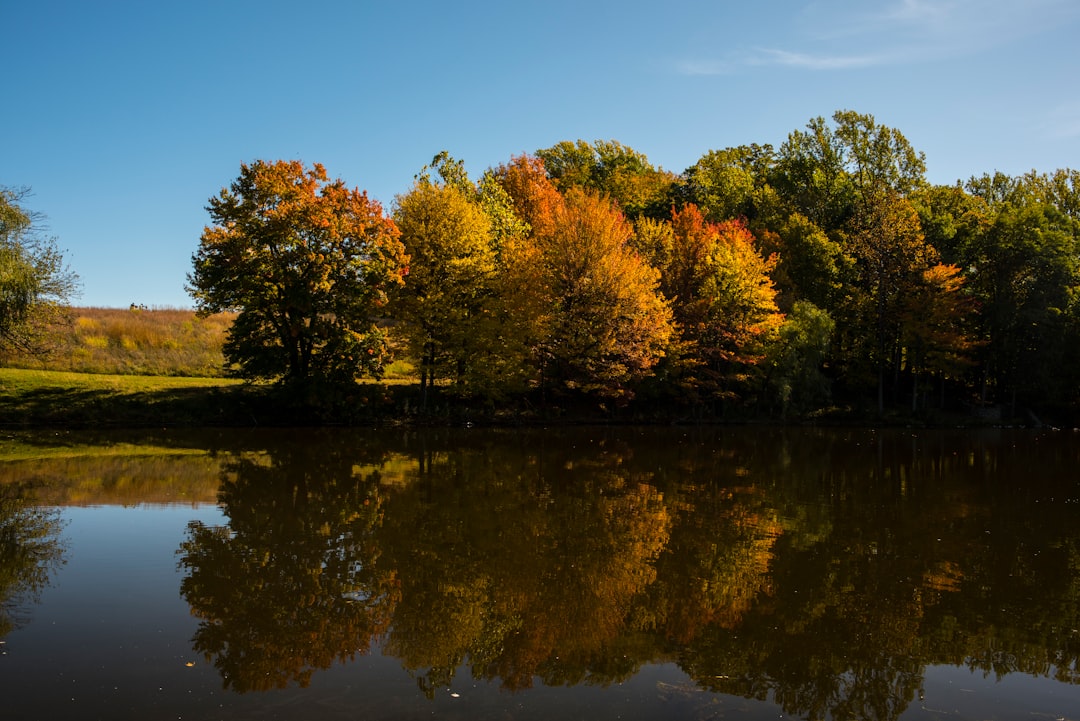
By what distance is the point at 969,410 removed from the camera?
5253 cm

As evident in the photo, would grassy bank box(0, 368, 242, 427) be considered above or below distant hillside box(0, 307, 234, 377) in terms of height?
below

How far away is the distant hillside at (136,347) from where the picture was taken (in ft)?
134

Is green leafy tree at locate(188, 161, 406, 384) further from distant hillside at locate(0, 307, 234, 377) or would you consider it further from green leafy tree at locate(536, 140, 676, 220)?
green leafy tree at locate(536, 140, 676, 220)

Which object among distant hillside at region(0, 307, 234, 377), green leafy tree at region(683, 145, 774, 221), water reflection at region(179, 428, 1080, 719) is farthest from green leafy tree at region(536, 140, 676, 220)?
water reflection at region(179, 428, 1080, 719)

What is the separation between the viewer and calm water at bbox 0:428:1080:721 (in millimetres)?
8633

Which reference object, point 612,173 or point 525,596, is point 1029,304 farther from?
point 525,596

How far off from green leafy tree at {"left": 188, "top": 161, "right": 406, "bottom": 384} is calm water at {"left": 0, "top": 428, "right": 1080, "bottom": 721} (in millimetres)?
13904

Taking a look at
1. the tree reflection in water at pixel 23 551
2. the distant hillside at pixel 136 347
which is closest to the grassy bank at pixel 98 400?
the distant hillside at pixel 136 347

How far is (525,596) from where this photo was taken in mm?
11805

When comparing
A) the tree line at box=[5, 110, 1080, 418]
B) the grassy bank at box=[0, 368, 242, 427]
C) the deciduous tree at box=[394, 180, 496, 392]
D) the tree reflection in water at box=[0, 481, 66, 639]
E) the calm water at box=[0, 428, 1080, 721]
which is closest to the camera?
the calm water at box=[0, 428, 1080, 721]

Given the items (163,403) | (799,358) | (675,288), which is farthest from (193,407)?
(799,358)

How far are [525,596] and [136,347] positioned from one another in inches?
1558

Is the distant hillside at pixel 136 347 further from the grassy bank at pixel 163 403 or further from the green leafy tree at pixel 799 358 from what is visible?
Answer: the green leafy tree at pixel 799 358

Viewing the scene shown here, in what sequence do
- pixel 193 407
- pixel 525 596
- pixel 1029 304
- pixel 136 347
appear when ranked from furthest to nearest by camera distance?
pixel 1029 304 < pixel 136 347 < pixel 193 407 < pixel 525 596
